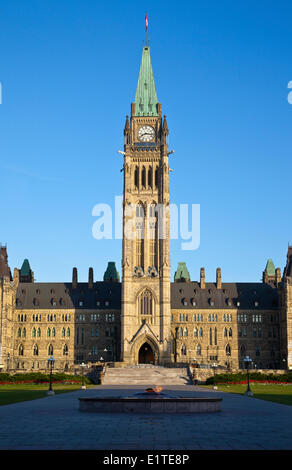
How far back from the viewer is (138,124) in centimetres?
11975

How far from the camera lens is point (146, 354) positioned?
114 metres

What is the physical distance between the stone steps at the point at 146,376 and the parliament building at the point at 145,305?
22260 millimetres

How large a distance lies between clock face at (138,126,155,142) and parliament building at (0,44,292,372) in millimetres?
194

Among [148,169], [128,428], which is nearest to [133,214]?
[148,169]

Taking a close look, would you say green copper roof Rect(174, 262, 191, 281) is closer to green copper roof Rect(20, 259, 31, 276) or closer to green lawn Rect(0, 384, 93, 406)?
green copper roof Rect(20, 259, 31, 276)

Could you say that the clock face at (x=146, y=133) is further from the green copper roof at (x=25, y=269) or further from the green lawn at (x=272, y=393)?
the green lawn at (x=272, y=393)

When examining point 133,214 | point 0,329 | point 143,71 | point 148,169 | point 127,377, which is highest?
point 143,71

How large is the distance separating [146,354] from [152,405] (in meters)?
86.0

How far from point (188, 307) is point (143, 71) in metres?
47.5

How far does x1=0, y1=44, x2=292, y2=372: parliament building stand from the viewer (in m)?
111

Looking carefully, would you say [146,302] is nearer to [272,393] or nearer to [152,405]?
[272,393]

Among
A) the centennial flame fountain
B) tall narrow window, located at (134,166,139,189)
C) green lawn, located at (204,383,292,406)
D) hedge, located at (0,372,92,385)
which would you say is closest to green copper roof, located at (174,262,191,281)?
tall narrow window, located at (134,166,139,189)
